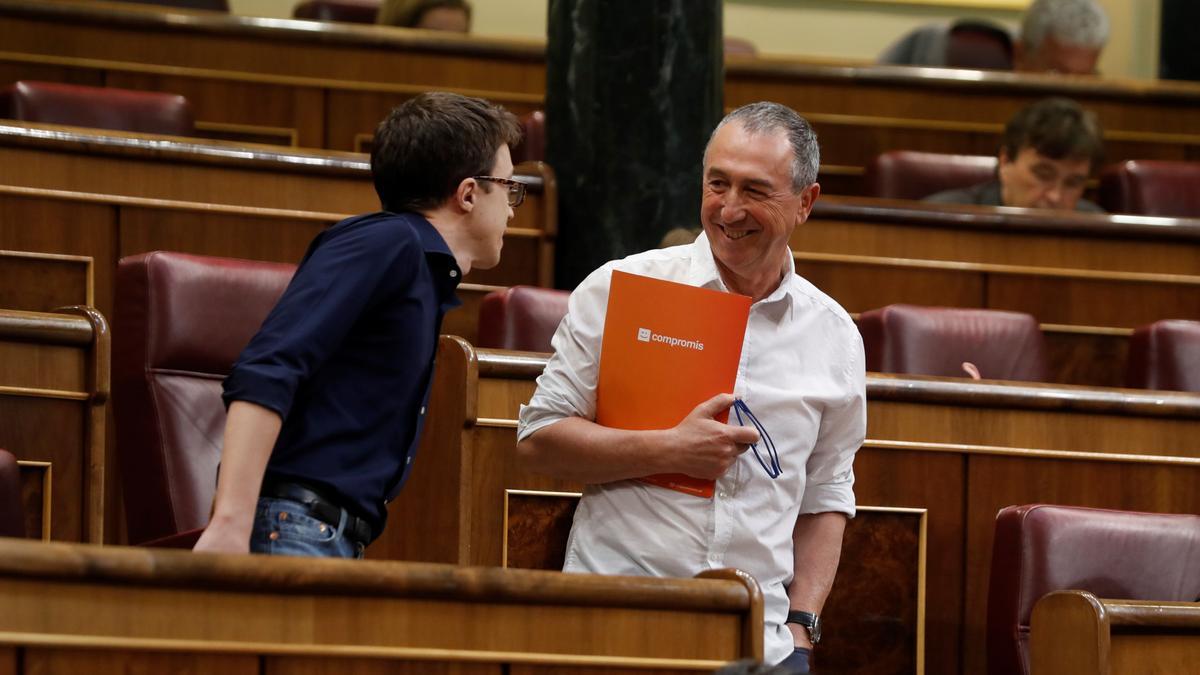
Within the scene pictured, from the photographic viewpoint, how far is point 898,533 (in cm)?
143

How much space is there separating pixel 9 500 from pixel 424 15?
5.48ft

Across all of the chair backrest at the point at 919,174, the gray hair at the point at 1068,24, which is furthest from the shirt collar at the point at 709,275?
the gray hair at the point at 1068,24

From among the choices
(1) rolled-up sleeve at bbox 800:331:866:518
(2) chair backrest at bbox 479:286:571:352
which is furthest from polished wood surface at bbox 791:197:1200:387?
(1) rolled-up sleeve at bbox 800:331:866:518

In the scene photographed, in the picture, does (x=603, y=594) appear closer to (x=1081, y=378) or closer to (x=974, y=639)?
(x=974, y=639)

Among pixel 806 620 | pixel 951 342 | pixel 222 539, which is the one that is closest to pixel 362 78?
pixel 951 342

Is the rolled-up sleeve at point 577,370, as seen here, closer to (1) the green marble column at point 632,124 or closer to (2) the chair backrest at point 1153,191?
(1) the green marble column at point 632,124

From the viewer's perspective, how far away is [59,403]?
50.8 inches

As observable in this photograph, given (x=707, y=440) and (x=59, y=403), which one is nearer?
(x=707, y=440)

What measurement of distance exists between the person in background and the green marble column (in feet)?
2.14

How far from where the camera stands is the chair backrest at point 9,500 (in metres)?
1.07

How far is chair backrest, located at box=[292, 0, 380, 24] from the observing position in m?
3.04

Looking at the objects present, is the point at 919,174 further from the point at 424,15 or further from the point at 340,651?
the point at 340,651

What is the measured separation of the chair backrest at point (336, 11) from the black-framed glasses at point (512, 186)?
2.05 metres

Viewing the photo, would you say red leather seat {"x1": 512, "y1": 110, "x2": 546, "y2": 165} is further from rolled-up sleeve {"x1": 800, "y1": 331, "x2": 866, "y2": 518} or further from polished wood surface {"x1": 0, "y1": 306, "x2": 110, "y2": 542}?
rolled-up sleeve {"x1": 800, "y1": 331, "x2": 866, "y2": 518}
